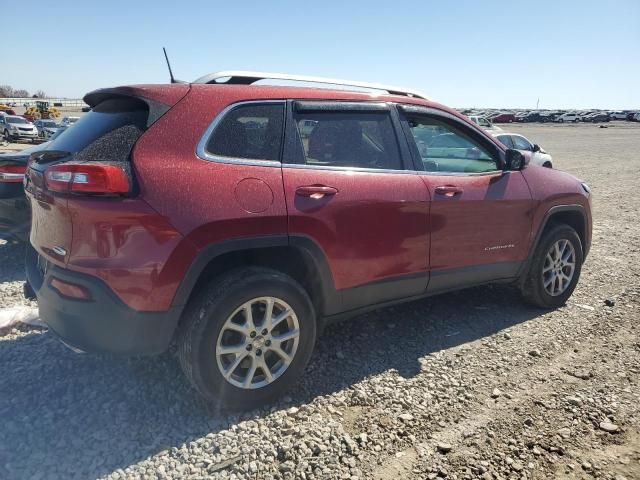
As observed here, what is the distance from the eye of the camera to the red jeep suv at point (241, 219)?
2.38 meters

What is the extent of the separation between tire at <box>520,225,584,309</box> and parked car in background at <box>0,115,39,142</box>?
31.3 metres

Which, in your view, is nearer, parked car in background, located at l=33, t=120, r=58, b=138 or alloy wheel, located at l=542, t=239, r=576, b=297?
alloy wheel, located at l=542, t=239, r=576, b=297

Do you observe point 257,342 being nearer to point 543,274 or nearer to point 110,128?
point 110,128

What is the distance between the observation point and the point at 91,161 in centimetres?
246

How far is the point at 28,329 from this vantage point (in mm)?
3773

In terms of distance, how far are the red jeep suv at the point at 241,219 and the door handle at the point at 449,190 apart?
0.05ft

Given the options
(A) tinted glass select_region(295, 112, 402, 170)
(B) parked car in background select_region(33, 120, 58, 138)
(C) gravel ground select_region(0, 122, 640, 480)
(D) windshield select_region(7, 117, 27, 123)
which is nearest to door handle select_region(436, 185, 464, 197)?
(A) tinted glass select_region(295, 112, 402, 170)

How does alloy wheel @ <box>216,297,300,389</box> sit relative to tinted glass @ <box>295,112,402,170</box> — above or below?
below

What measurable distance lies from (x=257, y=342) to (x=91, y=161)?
1320mm

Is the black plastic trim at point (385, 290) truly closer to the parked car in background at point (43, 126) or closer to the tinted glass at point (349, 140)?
the tinted glass at point (349, 140)

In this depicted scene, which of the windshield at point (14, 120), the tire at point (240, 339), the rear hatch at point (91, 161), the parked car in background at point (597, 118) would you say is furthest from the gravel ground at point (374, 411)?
the parked car in background at point (597, 118)

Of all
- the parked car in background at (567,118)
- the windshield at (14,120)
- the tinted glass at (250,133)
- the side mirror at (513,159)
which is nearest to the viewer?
the tinted glass at (250,133)

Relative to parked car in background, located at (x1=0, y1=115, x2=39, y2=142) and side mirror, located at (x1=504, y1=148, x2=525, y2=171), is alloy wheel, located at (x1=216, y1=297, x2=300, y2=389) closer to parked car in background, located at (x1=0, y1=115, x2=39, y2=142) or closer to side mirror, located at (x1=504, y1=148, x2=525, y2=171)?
side mirror, located at (x1=504, y1=148, x2=525, y2=171)

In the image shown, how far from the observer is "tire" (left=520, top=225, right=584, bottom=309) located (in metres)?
4.18
